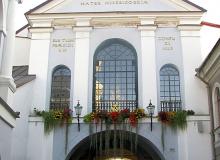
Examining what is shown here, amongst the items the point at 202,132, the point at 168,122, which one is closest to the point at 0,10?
the point at 168,122

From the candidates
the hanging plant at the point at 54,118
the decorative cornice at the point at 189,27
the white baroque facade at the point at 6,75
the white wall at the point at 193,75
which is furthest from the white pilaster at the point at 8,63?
the decorative cornice at the point at 189,27

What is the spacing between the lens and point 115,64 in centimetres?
2053

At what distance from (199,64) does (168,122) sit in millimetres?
3216

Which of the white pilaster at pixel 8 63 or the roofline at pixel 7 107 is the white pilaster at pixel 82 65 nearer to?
the white pilaster at pixel 8 63

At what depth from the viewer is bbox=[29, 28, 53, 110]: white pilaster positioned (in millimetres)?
19422

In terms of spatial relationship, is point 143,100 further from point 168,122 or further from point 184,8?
point 184,8

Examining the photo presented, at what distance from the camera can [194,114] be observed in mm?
18594

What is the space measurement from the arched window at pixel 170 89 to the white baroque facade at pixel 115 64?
0.05 m

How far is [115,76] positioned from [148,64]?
1744mm

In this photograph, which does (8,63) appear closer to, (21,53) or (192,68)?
(21,53)

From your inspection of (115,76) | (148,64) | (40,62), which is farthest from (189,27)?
(40,62)

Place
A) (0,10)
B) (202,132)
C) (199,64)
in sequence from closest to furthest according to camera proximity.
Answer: (0,10), (202,132), (199,64)

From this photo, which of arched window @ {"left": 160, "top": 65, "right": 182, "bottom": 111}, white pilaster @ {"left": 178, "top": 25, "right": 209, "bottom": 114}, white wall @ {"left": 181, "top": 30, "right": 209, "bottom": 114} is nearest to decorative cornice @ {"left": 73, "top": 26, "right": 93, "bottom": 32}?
arched window @ {"left": 160, "top": 65, "right": 182, "bottom": 111}

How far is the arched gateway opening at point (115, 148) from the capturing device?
62.6 feet
